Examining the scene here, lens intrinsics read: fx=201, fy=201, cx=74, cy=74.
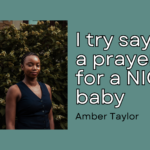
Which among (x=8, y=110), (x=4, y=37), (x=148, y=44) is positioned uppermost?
(x=4, y=37)

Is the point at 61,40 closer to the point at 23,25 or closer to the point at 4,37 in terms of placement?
the point at 23,25

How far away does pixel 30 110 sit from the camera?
205cm

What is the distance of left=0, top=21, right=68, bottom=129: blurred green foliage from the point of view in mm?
3369

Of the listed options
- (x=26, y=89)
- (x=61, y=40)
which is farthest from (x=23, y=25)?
(x=26, y=89)

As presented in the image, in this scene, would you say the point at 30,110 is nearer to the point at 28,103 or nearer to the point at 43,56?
the point at 28,103

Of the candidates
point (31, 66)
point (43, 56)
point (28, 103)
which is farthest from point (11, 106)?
point (43, 56)

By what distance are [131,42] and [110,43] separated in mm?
302

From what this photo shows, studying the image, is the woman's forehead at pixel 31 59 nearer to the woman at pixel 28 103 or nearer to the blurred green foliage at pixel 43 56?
the woman at pixel 28 103

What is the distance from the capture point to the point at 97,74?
2.84 meters

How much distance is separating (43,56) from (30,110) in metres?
1.64

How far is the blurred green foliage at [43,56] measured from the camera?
337cm

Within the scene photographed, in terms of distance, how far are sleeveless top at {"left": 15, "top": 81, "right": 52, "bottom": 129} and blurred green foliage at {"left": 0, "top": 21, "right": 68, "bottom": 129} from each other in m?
1.21

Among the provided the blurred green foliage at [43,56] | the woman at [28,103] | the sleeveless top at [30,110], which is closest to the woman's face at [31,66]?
the woman at [28,103]

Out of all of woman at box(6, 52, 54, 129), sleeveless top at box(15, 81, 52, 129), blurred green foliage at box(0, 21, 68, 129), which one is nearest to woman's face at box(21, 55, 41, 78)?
woman at box(6, 52, 54, 129)
